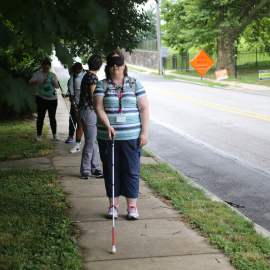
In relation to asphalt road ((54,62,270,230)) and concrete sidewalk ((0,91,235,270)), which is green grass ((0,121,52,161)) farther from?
asphalt road ((54,62,270,230))

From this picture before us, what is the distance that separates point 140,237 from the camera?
13.7 feet

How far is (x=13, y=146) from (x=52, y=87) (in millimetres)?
1609

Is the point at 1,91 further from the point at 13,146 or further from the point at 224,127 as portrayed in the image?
the point at 224,127

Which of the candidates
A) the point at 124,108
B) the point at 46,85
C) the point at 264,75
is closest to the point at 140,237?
the point at 124,108

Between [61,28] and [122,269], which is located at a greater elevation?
[61,28]

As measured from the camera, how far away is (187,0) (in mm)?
33094

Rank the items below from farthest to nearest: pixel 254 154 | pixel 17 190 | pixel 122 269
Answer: pixel 254 154 → pixel 17 190 → pixel 122 269

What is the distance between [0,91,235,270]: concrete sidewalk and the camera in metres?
3.58

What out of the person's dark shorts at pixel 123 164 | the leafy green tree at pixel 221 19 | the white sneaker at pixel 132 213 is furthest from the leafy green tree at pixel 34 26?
the leafy green tree at pixel 221 19

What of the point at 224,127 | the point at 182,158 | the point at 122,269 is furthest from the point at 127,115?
the point at 224,127

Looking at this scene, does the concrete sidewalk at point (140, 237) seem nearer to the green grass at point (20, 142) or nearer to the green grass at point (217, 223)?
the green grass at point (217, 223)

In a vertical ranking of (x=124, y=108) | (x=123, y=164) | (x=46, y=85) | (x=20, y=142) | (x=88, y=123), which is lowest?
(x=20, y=142)

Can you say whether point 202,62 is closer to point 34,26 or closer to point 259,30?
point 259,30

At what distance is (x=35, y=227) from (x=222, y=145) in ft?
20.7
